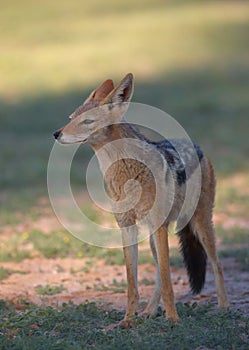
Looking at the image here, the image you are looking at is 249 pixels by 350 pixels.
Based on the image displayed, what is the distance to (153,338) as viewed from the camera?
17.1ft

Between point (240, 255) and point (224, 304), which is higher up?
point (240, 255)

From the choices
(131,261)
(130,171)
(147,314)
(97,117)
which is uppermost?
(97,117)

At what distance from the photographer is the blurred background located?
42.9 ft

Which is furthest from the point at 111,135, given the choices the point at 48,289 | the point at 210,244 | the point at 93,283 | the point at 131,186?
the point at 93,283

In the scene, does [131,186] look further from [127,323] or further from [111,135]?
[127,323]

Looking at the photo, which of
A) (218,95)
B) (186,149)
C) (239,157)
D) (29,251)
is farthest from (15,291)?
(218,95)

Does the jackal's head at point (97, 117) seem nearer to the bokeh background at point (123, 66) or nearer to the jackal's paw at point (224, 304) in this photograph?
the jackal's paw at point (224, 304)

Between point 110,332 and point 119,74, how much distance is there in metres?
17.8

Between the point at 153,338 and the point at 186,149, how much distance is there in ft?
6.51

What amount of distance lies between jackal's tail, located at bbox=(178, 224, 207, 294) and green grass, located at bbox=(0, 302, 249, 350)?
347mm

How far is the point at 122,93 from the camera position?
19.5ft

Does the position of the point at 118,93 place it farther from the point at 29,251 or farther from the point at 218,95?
the point at 218,95

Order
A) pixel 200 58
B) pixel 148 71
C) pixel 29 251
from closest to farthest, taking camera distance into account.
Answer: pixel 29 251
pixel 148 71
pixel 200 58

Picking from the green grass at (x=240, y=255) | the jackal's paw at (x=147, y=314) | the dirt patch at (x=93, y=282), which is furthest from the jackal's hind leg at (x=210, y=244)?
the green grass at (x=240, y=255)
